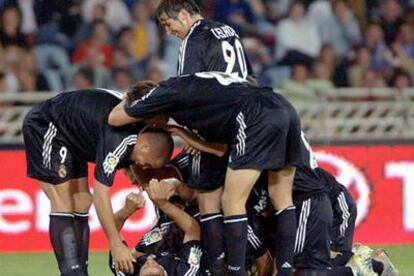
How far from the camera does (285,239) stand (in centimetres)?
926

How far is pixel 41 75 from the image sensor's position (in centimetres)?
1487

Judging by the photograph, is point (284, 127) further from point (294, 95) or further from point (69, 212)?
point (294, 95)

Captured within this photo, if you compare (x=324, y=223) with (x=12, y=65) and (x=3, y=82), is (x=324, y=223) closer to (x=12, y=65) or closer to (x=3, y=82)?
(x=3, y=82)

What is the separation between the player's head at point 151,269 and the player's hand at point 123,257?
8 centimetres

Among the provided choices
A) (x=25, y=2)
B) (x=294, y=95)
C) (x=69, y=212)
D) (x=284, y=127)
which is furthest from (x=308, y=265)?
(x=25, y=2)

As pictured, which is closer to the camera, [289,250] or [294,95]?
[289,250]

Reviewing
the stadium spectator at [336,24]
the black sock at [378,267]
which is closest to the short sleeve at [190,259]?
the black sock at [378,267]

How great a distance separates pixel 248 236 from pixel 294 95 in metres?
5.27

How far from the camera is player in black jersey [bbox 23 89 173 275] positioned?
9.34 meters

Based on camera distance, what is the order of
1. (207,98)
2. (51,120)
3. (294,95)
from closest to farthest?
1. (207,98)
2. (51,120)
3. (294,95)

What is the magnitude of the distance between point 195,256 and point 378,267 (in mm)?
1386

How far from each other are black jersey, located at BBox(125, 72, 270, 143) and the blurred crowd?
5.46 meters

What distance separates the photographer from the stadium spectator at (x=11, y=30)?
15008 millimetres

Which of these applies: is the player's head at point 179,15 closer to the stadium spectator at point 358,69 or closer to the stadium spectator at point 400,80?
the stadium spectator at point 400,80
